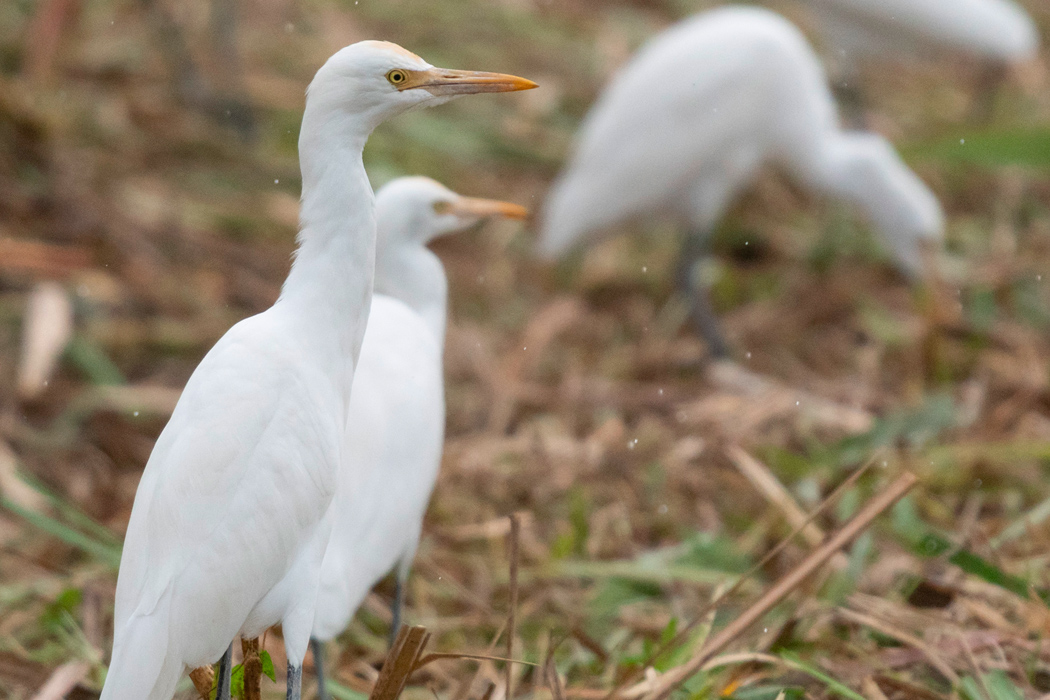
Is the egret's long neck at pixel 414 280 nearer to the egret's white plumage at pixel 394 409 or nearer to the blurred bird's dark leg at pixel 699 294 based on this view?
the egret's white plumage at pixel 394 409

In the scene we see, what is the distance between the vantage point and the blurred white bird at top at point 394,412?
158 centimetres

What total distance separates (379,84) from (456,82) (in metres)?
0.10

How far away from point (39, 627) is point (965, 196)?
400 centimetres

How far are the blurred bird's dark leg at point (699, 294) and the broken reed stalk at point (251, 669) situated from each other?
2454 mm

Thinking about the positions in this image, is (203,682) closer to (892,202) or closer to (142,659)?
(142,659)

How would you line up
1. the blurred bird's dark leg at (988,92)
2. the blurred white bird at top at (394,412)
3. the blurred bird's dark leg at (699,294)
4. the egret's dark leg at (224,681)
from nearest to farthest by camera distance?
1. the egret's dark leg at (224,681)
2. the blurred white bird at top at (394,412)
3. the blurred bird's dark leg at (699,294)
4. the blurred bird's dark leg at (988,92)

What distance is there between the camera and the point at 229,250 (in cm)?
347

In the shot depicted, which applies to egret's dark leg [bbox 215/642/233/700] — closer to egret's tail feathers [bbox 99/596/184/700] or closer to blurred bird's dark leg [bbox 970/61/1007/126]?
egret's tail feathers [bbox 99/596/184/700]

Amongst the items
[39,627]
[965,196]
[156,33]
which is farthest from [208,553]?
[965,196]

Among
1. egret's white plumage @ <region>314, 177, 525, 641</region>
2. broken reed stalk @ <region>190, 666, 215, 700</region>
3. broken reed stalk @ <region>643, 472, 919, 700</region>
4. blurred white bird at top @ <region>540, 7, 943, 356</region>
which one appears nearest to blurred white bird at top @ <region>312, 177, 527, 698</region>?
egret's white plumage @ <region>314, 177, 525, 641</region>

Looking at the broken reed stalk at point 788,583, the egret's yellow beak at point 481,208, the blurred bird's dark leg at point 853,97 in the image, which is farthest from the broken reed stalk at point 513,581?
the blurred bird's dark leg at point 853,97

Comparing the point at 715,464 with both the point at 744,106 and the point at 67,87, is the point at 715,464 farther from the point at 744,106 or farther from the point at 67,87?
→ the point at 67,87

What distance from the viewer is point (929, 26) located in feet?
16.1

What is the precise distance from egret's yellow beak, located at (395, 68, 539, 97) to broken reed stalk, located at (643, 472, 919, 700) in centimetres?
71
